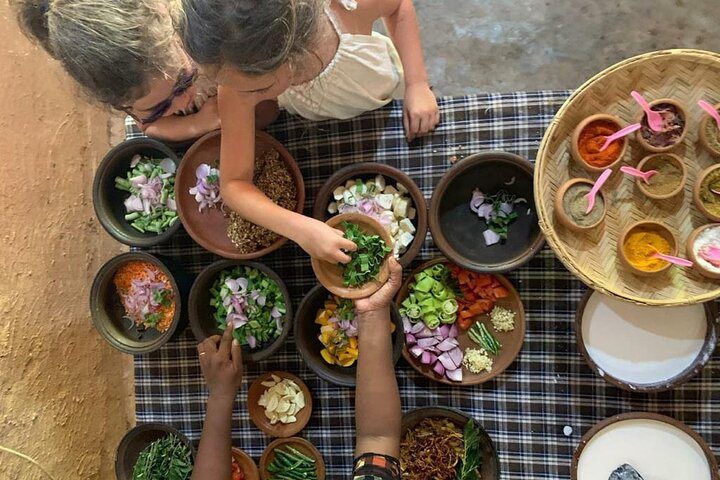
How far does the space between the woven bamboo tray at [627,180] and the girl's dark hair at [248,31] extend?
613 millimetres

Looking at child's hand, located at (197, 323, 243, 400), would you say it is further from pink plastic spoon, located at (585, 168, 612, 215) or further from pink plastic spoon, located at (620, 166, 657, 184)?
pink plastic spoon, located at (620, 166, 657, 184)

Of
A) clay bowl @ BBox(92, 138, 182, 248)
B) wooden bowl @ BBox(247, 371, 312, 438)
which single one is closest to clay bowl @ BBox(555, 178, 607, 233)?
wooden bowl @ BBox(247, 371, 312, 438)

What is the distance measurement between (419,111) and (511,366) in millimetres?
700

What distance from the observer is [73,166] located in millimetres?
1893

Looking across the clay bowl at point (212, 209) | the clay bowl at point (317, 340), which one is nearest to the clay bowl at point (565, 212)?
the clay bowl at point (317, 340)

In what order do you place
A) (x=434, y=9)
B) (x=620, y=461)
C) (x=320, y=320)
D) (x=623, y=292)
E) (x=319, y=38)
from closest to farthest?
(x=319, y=38), (x=623, y=292), (x=620, y=461), (x=320, y=320), (x=434, y=9)

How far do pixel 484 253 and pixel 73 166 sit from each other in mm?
1260

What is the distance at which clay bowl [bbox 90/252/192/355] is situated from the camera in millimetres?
1609

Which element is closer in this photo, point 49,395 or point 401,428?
point 401,428

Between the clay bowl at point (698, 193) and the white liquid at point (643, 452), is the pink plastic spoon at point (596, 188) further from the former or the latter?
→ the white liquid at point (643, 452)

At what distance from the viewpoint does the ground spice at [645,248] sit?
1.41 meters

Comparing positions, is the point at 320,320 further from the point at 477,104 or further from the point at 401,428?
the point at 477,104

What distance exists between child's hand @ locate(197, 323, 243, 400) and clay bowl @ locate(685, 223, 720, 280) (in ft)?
3.60

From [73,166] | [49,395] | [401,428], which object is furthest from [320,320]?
[73,166]
